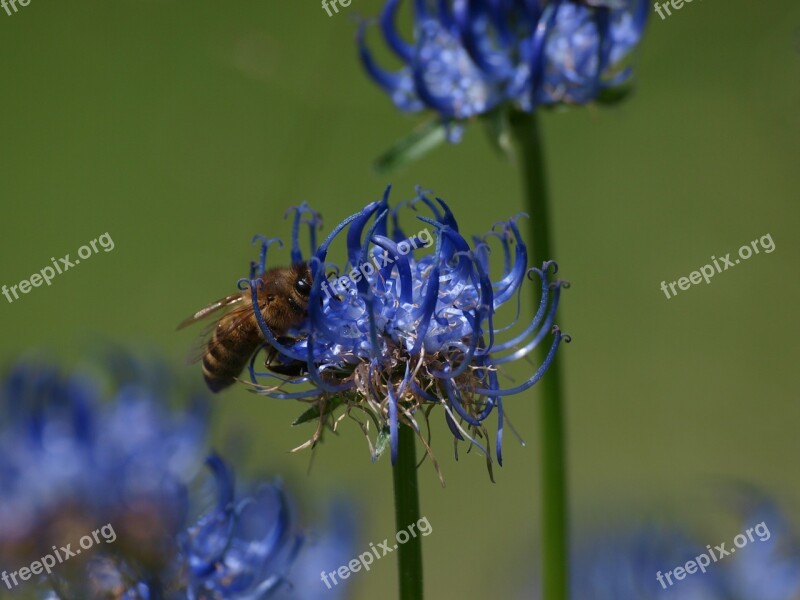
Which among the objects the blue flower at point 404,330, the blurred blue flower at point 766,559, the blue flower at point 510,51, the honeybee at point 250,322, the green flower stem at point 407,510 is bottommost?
the blurred blue flower at point 766,559

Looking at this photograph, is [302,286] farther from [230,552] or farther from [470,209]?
[470,209]

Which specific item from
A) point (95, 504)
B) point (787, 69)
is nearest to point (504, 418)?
point (95, 504)

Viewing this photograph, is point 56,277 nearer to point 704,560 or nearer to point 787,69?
point 787,69

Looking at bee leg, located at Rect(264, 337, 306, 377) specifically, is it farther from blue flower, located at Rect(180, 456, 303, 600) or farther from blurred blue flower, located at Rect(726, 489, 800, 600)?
blurred blue flower, located at Rect(726, 489, 800, 600)

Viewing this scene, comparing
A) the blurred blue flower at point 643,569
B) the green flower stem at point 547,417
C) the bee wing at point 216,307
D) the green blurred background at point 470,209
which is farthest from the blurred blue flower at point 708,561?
the green blurred background at point 470,209

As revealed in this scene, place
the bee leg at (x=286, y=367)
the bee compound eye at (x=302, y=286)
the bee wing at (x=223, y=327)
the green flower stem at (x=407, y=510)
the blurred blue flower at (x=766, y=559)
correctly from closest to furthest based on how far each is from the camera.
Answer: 1. the green flower stem at (x=407, y=510)
2. the bee leg at (x=286, y=367)
3. the bee compound eye at (x=302, y=286)
4. the bee wing at (x=223, y=327)
5. the blurred blue flower at (x=766, y=559)

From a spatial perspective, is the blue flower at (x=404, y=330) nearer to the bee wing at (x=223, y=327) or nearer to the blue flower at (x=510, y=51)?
the bee wing at (x=223, y=327)
